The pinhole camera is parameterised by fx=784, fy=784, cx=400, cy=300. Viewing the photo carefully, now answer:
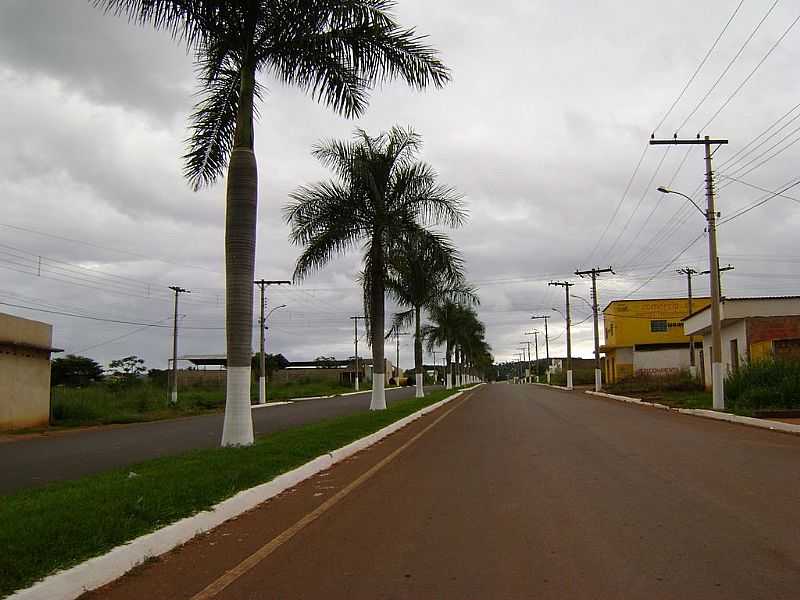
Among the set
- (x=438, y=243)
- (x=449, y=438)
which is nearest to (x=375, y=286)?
(x=438, y=243)

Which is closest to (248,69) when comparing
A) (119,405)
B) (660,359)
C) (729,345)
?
(119,405)

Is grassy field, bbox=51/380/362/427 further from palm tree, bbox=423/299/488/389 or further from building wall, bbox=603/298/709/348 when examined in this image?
building wall, bbox=603/298/709/348

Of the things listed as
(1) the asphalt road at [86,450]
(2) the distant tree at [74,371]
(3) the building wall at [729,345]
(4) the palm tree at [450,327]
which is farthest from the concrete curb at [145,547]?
(2) the distant tree at [74,371]

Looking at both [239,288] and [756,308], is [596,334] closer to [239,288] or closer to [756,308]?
[756,308]

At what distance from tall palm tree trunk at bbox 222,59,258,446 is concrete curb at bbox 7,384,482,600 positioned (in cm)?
266

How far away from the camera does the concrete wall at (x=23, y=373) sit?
22.6 m

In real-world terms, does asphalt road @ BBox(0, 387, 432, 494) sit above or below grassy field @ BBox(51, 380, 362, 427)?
below

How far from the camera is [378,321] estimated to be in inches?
985

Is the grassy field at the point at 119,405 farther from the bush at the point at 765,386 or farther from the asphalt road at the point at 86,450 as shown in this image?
the bush at the point at 765,386

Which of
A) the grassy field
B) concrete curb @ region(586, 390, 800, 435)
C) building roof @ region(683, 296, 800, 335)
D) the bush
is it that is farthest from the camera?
building roof @ region(683, 296, 800, 335)

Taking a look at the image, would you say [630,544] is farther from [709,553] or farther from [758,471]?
[758,471]

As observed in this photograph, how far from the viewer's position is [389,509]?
27.0ft

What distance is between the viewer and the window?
220 feet

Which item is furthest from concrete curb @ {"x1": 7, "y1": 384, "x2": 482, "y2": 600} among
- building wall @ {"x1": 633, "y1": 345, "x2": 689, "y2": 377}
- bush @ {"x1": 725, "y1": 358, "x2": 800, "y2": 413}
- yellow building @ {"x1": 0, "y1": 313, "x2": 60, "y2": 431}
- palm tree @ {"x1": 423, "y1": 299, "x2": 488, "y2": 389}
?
building wall @ {"x1": 633, "y1": 345, "x2": 689, "y2": 377}
